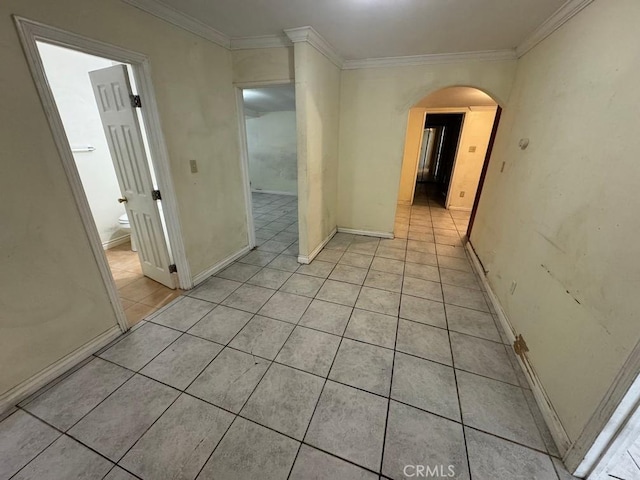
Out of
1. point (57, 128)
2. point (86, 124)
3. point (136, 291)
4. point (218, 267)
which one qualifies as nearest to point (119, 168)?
point (57, 128)

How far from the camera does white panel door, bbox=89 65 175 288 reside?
2.03 m

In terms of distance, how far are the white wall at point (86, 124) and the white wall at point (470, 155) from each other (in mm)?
5771

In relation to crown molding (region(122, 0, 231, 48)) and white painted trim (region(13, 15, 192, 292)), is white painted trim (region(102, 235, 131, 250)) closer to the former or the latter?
white painted trim (region(13, 15, 192, 292))

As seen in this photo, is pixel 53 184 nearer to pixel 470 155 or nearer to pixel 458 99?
pixel 458 99

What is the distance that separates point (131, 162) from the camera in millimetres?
2234

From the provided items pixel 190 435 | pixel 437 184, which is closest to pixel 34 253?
pixel 190 435

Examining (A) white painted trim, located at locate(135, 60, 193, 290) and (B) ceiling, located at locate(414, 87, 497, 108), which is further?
(B) ceiling, located at locate(414, 87, 497, 108)

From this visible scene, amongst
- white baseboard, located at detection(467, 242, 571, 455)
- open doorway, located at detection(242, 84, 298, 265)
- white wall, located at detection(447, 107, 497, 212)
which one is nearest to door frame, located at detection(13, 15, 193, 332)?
open doorway, located at detection(242, 84, 298, 265)

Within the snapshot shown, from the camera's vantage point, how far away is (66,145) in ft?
5.07

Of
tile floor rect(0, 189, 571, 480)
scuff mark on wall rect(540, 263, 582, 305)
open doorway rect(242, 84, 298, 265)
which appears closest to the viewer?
tile floor rect(0, 189, 571, 480)

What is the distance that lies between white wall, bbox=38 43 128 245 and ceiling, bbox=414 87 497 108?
440 cm

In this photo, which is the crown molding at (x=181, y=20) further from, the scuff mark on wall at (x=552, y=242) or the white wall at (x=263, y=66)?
the scuff mark on wall at (x=552, y=242)

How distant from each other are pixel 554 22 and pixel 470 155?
3487 millimetres

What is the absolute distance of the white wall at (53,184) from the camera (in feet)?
4.39
